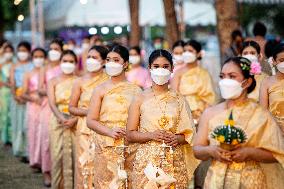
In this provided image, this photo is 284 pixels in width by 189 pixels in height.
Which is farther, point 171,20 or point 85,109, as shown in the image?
point 171,20

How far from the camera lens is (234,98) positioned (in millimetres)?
6801

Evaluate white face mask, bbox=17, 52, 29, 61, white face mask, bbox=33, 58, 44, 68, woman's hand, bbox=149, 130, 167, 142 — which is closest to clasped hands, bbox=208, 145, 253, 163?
woman's hand, bbox=149, 130, 167, 142

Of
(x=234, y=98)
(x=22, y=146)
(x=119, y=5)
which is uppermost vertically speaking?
(x=119, y=5)

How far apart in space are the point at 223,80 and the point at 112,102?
8.37 feet

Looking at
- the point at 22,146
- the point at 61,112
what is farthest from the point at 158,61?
the point at 22,146

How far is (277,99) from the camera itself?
9.00 meters

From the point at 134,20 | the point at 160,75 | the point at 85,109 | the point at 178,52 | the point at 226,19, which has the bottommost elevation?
the point at 85,109

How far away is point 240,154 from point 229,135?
20 centimetres

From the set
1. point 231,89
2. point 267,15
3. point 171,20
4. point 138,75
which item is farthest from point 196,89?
point 267,15

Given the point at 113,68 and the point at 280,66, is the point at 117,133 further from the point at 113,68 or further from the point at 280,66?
the point at 280,66

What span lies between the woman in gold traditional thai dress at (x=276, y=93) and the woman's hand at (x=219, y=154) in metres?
2.39

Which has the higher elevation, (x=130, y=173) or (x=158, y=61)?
(x=158, y=61)

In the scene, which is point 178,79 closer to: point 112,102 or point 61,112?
point 61,112

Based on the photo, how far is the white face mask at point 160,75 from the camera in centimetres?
815
